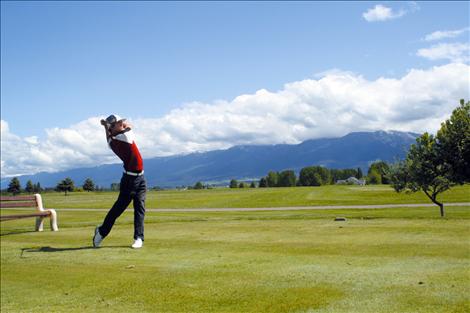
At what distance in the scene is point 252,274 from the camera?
322 inches

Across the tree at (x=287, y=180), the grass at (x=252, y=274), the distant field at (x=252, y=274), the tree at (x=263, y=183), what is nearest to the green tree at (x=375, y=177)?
the tree at (x=287, y=180)

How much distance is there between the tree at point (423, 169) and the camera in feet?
90.6

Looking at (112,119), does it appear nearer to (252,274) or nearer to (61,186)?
(252,274)

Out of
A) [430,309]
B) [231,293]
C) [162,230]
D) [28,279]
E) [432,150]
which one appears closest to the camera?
[430,309]

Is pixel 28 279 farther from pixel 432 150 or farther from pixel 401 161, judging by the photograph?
pixel 401 161

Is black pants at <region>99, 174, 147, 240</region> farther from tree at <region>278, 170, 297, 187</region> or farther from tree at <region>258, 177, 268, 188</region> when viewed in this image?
tree at <region>278, 170, 297, 187</region>

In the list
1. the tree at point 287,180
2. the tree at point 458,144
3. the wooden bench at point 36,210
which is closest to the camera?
the wooden bench at point 36,210

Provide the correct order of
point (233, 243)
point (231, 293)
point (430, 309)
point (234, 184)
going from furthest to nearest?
point (234, 184), point (233, 243), point (231, 293), point (430, 309)

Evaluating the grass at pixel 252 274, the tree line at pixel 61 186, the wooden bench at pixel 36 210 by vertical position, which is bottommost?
the grass at pixel 252 274

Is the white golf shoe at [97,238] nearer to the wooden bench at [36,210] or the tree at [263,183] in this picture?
the wooden bench at [36,210]

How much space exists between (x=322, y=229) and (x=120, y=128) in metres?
7.13

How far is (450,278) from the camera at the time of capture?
7.28 metres

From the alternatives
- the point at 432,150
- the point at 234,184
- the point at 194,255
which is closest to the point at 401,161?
the point at 432,150

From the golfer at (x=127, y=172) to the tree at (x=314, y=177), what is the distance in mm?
168993
